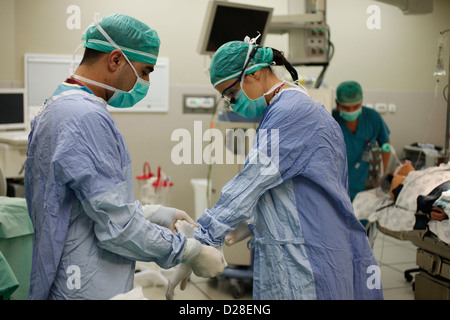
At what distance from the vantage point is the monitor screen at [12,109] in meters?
3.49

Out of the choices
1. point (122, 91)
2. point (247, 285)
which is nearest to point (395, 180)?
point (247, 285)

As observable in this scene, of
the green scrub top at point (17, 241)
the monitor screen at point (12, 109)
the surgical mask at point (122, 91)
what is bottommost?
the green scrub top at point (17, 241)

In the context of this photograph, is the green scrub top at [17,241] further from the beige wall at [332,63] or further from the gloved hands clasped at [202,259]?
the beige wall at [332,63]

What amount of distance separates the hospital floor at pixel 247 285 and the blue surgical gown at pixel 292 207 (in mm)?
1559

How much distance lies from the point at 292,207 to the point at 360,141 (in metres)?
1.99

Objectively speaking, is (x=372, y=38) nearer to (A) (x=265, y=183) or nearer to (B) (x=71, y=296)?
(A) (x=265, y=183)

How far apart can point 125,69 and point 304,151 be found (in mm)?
555

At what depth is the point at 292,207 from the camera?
53.9 inches

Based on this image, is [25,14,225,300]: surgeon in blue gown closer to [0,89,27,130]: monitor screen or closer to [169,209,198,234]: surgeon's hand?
[169,209,198,234]: surgeon's hand

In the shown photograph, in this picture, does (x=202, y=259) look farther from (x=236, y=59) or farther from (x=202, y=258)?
(x=236, y=59)

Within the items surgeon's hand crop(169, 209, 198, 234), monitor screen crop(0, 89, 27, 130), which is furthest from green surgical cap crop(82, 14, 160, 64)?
monitor screen crop(0, 89, 27, 130)

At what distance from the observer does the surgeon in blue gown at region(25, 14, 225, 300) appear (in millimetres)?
1139

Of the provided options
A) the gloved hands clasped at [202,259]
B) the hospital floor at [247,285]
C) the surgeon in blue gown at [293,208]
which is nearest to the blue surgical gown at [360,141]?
the hospital floor at [247,285]
